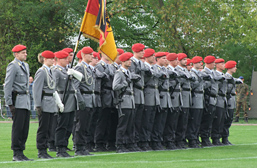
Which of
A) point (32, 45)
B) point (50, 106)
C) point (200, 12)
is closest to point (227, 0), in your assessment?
point (200, 12)

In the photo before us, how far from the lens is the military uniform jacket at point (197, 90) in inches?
565

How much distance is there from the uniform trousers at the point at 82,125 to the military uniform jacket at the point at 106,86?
830 mm

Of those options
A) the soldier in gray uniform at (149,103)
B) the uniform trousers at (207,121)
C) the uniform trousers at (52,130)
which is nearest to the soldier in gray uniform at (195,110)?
the uniform trousers at (207,121)

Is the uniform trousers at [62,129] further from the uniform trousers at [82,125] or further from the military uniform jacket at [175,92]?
the military uniform jacket at [175,92]

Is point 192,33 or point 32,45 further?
point 32,45

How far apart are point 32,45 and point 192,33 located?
9.34 metres

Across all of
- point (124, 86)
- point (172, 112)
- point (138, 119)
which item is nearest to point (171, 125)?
point (172, 112)

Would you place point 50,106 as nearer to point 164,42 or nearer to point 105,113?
point 105,113

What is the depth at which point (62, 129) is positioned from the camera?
11.6m

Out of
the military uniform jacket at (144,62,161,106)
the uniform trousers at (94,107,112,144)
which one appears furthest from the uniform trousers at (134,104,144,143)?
the uniform trousers at (94,107,112,144)

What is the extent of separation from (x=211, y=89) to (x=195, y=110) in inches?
32.3

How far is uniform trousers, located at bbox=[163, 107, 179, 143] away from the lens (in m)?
13.6

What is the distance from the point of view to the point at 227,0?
29172 mm

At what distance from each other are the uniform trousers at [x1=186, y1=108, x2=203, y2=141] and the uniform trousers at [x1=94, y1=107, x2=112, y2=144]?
87.8 inches
